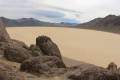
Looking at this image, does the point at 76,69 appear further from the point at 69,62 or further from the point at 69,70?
the point at 69,62

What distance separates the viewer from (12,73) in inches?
500

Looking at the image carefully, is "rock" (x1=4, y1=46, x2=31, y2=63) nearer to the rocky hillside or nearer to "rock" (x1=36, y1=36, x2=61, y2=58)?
the rocky hillside

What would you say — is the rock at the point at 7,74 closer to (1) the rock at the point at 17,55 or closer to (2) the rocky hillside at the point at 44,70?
(2) the rocky hillside at the point at 44,70

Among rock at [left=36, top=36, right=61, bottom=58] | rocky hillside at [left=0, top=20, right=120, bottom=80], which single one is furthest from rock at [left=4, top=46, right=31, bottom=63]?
rock at [left=36, top=36, right=61, bottom=58]

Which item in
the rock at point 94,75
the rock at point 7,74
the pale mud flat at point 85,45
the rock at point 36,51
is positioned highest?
the rock at point 7,74

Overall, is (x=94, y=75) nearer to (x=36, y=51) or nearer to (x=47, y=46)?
(x=36, y=51)

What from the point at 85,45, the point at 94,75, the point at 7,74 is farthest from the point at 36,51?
the point at 85,45

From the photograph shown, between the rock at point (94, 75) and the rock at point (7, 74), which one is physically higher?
the rock at point (7, 74)

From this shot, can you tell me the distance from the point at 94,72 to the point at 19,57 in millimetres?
5534

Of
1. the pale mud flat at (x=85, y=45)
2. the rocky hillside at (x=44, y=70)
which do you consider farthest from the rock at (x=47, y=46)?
the pale mud flat at (x=85, y=45)

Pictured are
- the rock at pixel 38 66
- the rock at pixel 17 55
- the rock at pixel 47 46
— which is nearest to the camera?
the rock at pixel 38 66

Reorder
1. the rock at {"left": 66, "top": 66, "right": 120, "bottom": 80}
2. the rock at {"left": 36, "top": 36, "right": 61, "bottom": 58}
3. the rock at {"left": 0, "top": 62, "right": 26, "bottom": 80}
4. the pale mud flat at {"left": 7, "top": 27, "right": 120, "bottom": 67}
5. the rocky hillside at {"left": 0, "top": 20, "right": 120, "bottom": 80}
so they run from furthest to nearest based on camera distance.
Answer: the pale mud flat at {"left": 7, "top": 27, "right": 120, "bottom": 67}, the rock at {"left": 36, "top": 36, "right": 61, "bottom": 58}, the rock at {"left": 66, "top": 66, "right": 120, "bottom": 80}, the rocky hillside at {"left": 0, "top": 20, "right": 120, "bottom": 80}, the rock at {"left": 0, "top": 62, "right": 26, "bottom": 80}

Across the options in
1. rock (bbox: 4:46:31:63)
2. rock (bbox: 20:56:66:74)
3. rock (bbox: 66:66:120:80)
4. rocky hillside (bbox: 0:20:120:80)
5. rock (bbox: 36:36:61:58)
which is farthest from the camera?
rock (bbox: 36:36:61:58)

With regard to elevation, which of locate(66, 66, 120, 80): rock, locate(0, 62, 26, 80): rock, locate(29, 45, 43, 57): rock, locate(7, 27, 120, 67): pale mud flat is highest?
locate(0, 62, 26, 80): rock
